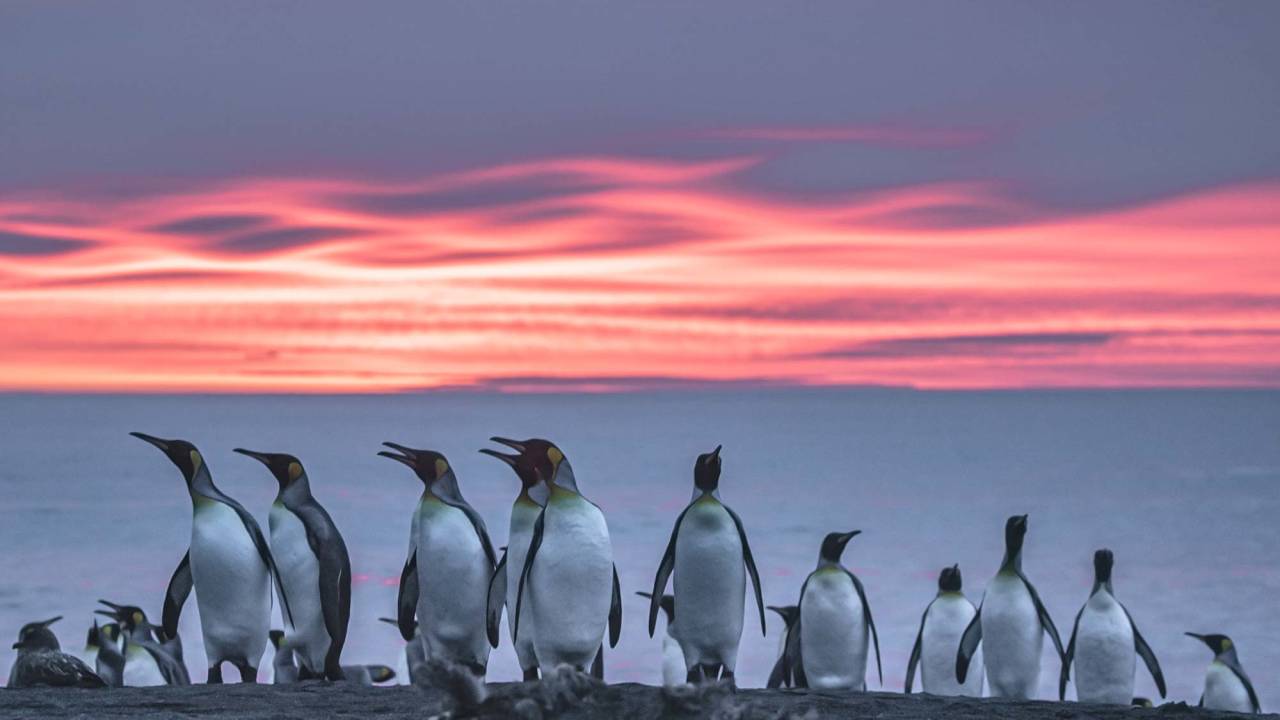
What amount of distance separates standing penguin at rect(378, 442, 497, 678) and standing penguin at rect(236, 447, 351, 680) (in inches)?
15.5

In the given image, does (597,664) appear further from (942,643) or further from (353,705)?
(942,643)

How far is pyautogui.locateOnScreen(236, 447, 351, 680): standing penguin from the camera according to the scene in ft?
29.6

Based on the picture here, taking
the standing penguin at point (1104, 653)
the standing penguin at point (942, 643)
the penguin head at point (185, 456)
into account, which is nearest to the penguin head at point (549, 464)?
the penguin head at point (185, 456)

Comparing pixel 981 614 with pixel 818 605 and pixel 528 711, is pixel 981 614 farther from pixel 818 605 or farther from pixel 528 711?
pixel 528 711

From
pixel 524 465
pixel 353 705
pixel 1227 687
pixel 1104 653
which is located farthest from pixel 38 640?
pixel 1227 687

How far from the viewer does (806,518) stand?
45750 mm

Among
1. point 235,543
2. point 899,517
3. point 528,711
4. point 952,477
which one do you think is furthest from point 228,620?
point 952,477

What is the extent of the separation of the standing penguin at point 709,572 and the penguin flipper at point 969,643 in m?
1.89

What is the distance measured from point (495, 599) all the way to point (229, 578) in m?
1.42

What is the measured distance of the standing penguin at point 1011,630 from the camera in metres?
10.6

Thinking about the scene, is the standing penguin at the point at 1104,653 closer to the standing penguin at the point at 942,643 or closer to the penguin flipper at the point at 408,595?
the standing penguin at the point at 942,643

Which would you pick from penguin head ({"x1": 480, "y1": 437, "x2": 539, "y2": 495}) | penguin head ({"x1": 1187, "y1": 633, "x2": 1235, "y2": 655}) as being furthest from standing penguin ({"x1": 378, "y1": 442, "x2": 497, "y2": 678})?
penguin head ({"x1": 1187, "y1": 633, "x2": 1235, "y2": 655})

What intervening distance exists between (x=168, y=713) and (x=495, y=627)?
1986mm

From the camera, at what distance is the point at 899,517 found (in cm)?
4816
